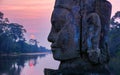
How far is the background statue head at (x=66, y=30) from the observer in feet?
29.6

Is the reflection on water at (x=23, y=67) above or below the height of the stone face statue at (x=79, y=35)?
below

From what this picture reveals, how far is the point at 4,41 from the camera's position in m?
92.6

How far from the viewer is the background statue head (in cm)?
902

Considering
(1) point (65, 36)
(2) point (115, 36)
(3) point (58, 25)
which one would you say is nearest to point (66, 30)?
(1) point (65, 36)

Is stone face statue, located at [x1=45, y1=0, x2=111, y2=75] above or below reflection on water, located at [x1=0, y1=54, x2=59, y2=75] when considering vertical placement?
above

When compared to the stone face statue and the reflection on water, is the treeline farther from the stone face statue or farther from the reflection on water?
the stone face statue

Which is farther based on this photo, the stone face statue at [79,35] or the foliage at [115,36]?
the foliage at [115,36]

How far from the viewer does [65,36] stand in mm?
9008

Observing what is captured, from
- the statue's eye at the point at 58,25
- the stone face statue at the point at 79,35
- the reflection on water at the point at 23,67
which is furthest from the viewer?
Result: the reflection on water at the point at 23,67

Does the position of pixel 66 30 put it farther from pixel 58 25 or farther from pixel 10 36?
pixel 10 36

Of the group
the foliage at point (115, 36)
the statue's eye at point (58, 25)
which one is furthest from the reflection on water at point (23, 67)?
the statue's eye at point (58, 25)

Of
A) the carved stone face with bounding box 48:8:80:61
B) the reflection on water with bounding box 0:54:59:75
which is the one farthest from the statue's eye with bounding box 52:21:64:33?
the reflection on water with bounding box 0:54:59:75

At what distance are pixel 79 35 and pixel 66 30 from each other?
10.7 inches

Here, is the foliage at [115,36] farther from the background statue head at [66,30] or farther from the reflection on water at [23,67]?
the background statue head at [66,30]
